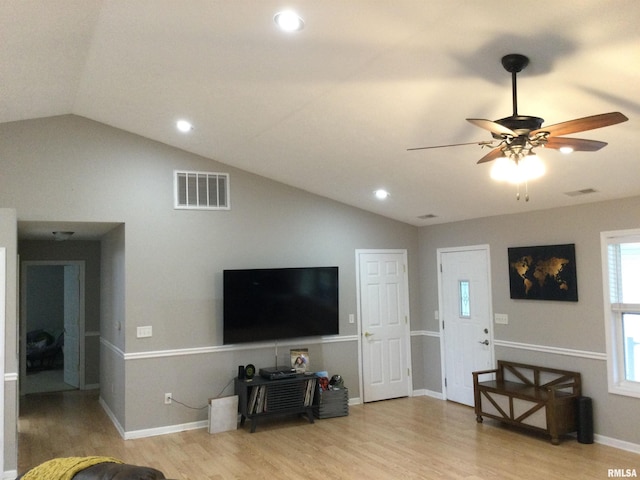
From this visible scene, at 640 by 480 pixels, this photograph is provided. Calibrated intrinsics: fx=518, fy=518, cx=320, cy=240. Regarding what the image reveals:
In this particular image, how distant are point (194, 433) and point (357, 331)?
2.37 metres

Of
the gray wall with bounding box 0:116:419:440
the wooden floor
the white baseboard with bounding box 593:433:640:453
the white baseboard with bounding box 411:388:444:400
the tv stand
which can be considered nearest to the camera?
the wooden floor

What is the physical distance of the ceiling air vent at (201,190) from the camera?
5.82m

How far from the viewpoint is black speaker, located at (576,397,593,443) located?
4.93 m

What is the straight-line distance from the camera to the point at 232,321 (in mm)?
5828

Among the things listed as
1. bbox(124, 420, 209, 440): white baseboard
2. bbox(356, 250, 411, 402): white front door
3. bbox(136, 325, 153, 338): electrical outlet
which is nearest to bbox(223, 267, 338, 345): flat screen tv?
bbox(356, 250, 411, 402): white front door

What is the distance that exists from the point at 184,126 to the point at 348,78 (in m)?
2.13

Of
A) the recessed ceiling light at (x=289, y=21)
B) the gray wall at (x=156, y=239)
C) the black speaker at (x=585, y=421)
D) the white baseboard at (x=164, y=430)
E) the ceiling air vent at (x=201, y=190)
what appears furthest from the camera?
the ceiling air vent at (x=201, y=190)

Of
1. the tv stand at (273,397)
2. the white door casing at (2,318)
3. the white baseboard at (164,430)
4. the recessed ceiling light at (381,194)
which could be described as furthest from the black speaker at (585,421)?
the white door casing at (2,318)

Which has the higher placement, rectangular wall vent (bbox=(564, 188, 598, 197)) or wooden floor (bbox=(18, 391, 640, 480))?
rectangular wall vent (bbox=(564, 188, 598, 197))

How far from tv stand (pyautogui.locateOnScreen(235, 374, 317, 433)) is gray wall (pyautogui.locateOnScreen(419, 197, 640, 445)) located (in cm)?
232

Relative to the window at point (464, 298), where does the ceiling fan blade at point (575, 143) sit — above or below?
above

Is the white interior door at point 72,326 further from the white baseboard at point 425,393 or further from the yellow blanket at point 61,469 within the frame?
the yellow blanket at point 61,469

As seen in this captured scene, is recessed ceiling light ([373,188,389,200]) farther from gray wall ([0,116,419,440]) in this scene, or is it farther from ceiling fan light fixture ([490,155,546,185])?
ceiling fan light fixture ([490,155,546,185])

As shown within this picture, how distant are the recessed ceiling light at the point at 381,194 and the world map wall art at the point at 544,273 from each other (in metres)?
1.55
